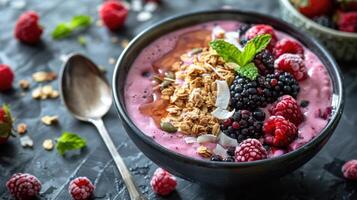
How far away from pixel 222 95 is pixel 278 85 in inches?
6.9

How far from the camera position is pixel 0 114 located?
1.91 meters

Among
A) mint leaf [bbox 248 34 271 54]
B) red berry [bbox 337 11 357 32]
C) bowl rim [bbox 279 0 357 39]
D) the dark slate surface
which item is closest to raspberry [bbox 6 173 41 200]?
the dark slate surface

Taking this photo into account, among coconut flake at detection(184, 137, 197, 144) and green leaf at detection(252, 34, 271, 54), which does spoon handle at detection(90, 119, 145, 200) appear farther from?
green leaf at detection(252, 34, 271, 54)

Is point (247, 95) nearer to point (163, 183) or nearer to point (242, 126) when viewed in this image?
point (242, 126)

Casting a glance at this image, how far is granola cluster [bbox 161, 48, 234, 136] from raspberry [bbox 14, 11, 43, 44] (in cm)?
79

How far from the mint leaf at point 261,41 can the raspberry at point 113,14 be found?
32.4 inches

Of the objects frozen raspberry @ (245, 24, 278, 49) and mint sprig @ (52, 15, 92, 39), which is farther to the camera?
mint sprig @ (52, 15, 92, 39)

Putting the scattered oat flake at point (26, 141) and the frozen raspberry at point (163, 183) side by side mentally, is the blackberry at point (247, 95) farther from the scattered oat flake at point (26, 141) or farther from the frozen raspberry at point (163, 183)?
the scattered oat flake at point (26, 141)

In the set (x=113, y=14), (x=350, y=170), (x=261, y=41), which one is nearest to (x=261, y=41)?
(x=261, y=41)

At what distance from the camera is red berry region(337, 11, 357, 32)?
220 centimetres

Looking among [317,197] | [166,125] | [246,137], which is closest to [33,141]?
[166,125]

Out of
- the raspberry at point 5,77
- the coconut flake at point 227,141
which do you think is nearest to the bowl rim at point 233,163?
the coconut flake at point 227,141

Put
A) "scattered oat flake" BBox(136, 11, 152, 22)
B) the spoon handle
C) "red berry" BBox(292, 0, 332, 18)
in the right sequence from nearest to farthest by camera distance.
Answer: the spoon handle, "red berry" BBox(292, 0, 332, 18), "scattered oat flake" BBox(136, 11, 152, 22)

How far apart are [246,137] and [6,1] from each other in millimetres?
1460
